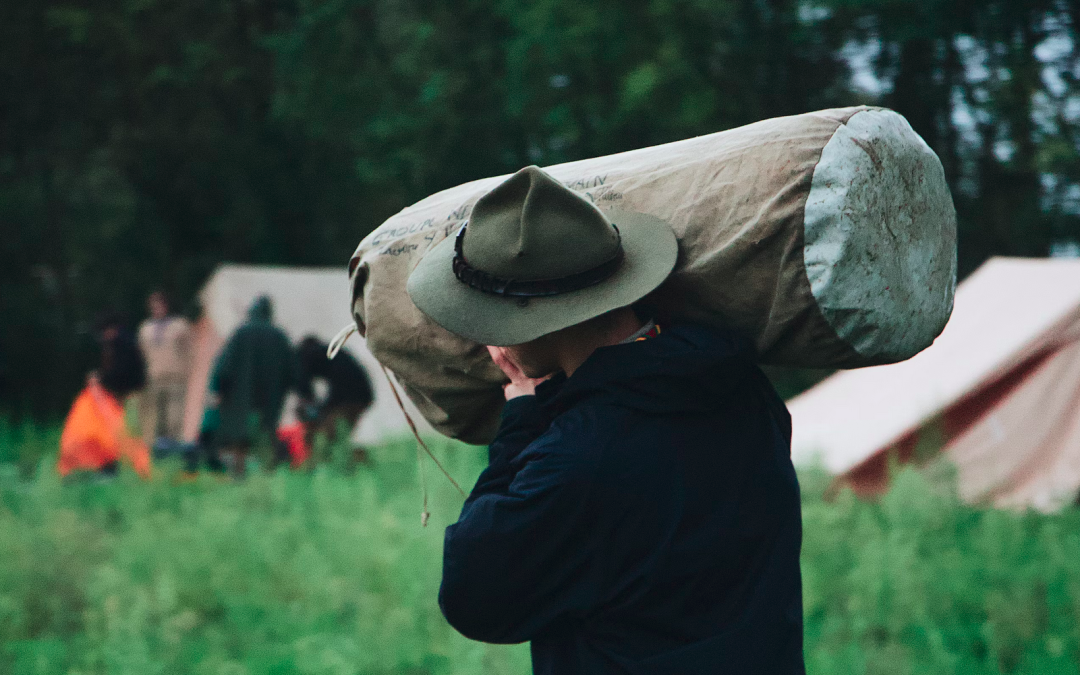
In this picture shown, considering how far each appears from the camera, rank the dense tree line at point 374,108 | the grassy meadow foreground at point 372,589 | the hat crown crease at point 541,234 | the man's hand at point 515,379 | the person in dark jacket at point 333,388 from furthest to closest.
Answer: the dense tree line at point 374,108, the person in dark jacket at point 333,388, the grassy meadow foreground at point 372,589, the man's hand at point 515,379, the hat crown crease at point 541,234

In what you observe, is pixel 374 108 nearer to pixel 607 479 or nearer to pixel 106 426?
pixel 106 426

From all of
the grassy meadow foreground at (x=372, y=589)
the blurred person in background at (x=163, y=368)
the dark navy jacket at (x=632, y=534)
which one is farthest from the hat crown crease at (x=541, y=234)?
the blurred person in background at (x=163, y=368)

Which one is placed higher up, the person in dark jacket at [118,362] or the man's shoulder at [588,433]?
the man's shoulder at [588,433]

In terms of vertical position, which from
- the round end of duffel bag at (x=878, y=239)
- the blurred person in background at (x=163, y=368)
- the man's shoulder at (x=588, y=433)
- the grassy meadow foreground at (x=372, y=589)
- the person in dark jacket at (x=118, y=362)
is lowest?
the blurred person in background at (x=163, y=368)

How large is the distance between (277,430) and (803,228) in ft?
22.7

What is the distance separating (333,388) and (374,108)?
6651 mm

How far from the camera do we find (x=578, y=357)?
163cm

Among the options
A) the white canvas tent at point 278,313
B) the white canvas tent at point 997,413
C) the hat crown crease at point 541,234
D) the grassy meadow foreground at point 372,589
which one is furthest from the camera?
the white canvas tent at point 278,313

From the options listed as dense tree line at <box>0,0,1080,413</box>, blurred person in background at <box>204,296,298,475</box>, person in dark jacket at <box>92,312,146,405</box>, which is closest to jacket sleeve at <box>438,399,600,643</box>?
blurred person in background at <box>204,296,298,475</box>

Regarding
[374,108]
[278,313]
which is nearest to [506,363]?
[278,313]

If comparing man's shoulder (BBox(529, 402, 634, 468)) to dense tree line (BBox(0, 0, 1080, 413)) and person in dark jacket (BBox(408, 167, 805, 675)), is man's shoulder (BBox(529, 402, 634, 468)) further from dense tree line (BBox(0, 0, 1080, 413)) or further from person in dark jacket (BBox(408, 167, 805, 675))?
dense tree line (BBox(0, 0, 1080, 413))

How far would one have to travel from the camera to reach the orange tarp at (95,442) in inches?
283

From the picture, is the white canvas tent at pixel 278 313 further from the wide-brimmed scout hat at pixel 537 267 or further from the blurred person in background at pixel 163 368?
the wide-brimmed scout hat at pixel 537 267

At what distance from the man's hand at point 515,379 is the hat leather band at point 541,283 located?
0.14m
